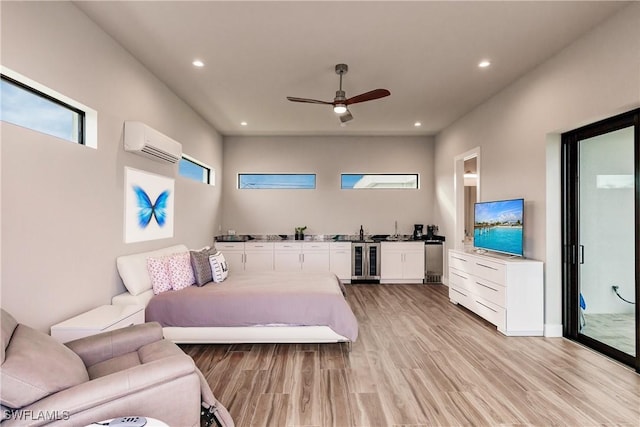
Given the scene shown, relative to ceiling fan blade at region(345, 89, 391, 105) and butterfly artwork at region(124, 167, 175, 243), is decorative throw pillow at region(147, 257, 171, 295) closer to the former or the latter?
butterfly artwork at region(124, 167, 175, 243)

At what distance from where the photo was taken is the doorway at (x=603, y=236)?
2762 millimetres

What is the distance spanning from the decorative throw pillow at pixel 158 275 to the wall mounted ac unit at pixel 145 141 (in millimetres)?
1151

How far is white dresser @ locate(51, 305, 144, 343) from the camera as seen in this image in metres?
2.26

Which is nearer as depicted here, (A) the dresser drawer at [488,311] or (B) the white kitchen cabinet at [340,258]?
(A) the dresser drawer at [488,311]

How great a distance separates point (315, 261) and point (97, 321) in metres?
4.12

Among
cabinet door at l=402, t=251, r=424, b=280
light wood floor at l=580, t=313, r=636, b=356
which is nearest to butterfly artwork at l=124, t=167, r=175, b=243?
cabinet door at l=402, t=251, r=424, b=280

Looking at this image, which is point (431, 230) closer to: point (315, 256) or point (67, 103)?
point (315, 256)

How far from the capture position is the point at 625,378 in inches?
100

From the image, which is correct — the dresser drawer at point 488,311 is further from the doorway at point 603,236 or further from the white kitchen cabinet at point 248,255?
the white kitchen cabinet at point 248,255

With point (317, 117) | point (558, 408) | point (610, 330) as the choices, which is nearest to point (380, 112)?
point (317, 117)

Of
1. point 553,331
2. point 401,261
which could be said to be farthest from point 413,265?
point 553,331

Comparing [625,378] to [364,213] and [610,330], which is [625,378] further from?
[364,213]

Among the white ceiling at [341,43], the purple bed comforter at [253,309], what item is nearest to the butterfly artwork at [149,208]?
the purple bed comforter at [253,309]

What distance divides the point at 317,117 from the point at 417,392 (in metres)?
4.33
